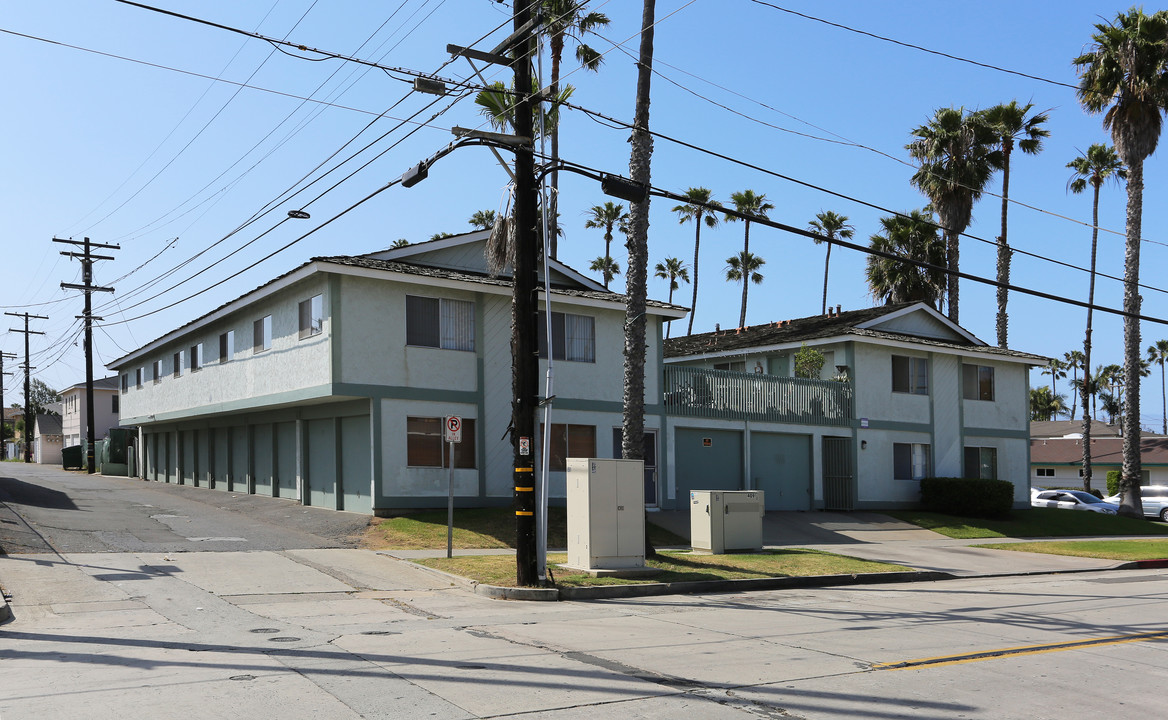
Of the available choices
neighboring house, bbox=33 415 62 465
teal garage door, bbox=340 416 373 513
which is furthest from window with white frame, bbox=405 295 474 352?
neighboring house, bbox=33 415 62 465

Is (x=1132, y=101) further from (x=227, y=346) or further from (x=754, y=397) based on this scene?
(x=227, y=346)

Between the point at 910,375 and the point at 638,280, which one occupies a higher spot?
the point at 638,280

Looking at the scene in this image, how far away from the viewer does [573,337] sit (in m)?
25.7

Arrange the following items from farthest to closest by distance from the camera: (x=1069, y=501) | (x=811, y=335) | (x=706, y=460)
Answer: (x=1069, y=501)
(x=811, y=335)
(x=706, y=460)

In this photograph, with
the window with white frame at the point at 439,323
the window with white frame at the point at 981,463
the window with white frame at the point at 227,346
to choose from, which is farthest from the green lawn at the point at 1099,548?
the window with white frame at the point at 227,346

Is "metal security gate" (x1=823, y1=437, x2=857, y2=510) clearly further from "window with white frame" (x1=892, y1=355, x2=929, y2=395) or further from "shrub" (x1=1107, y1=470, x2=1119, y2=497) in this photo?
"shrub" (x1=1107, y1=470, x2=1119, y2=497)

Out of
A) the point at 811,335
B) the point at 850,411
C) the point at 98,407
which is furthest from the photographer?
the point at 98,407

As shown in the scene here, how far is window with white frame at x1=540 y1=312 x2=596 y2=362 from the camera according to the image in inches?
1001

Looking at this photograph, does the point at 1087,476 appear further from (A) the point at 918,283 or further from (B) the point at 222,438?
(B) the point at 222,438

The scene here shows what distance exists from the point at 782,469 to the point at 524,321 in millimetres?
17339

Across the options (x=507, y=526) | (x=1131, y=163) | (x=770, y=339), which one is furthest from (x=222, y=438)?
(x=1131, y=163)

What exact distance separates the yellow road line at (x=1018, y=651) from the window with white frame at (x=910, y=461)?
21.3 meters

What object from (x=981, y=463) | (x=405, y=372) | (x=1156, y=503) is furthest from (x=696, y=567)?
(x=1156, y=503)

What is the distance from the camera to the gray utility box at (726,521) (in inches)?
784
